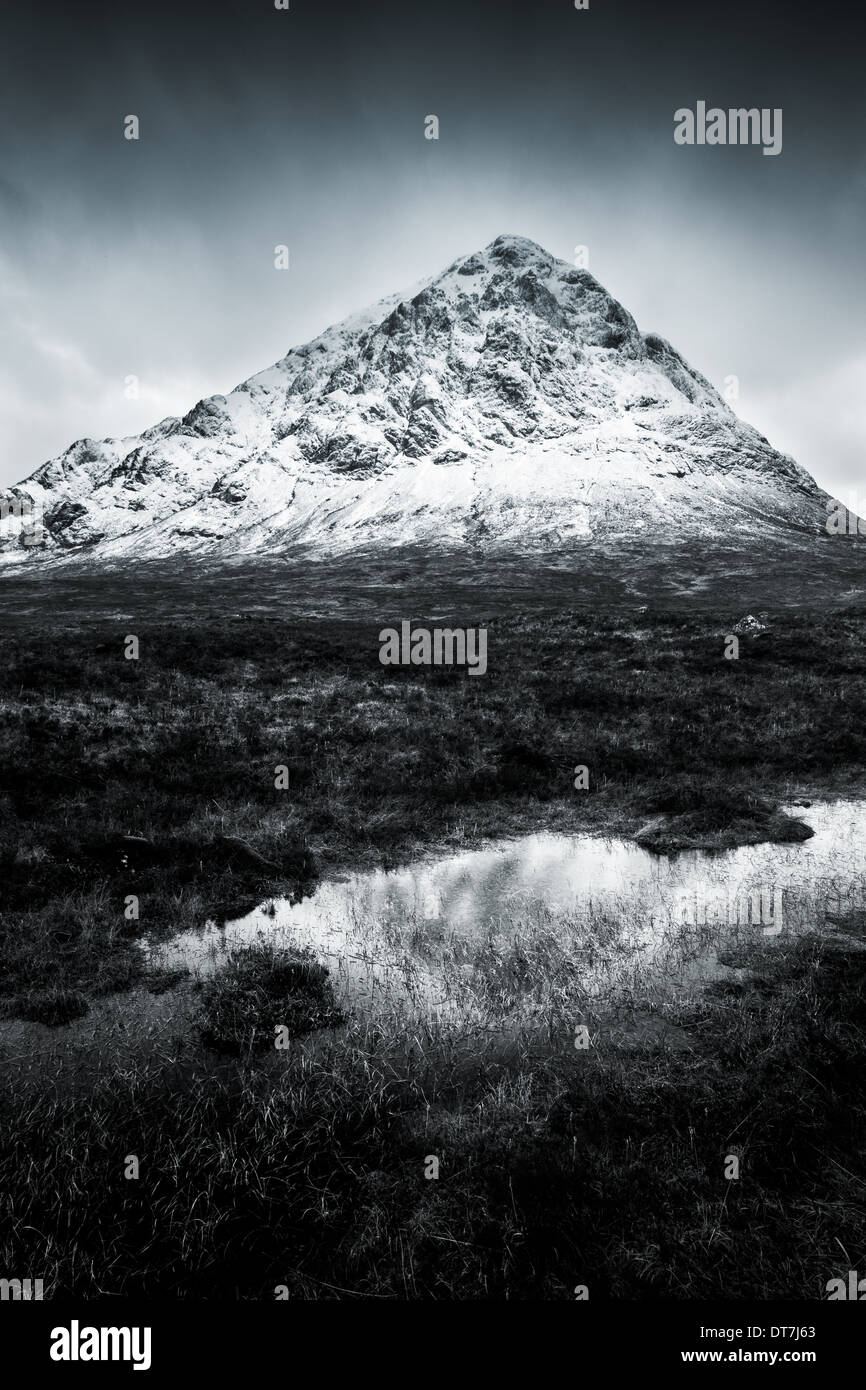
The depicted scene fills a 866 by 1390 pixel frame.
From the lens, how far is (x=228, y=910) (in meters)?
9.79

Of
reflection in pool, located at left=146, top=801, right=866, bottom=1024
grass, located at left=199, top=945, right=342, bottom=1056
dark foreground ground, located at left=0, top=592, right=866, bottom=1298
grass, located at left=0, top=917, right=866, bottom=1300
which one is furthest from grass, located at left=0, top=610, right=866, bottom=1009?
grass, located at left=0, top=917, right=866, bottom=1300

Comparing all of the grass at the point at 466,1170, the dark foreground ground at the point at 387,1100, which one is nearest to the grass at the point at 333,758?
the dark foreground ground at the point at 387,1100

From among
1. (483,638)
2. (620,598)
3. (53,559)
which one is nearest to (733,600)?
(620,598)

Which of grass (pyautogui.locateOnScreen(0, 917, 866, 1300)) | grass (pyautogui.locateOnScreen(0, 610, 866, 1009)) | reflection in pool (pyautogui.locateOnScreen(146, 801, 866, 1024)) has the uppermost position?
grass (pyautogui.locateOnScreen(0, 610, 866, 1009))

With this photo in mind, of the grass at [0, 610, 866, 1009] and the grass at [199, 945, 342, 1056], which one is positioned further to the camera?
the grass at [0, 610, 866, 1009]

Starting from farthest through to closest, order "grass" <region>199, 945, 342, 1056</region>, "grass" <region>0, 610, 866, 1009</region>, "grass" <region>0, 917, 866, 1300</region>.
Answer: "grass" <region>0, 610, 866, 1009</region> < "grass" <region>199, 945, 342, 1056</region> < "grass" <region>0, 917, 866, 1300</region>

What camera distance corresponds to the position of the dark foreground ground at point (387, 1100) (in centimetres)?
412

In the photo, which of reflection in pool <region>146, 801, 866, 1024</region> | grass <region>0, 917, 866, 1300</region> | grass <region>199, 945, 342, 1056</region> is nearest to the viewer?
grass <region>0, 917, 866, 1300</region>

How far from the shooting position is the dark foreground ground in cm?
412

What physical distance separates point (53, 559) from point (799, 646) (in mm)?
195086

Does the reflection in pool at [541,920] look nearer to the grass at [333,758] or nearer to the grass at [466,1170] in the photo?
the grass at [333,758]

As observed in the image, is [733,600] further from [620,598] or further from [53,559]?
[53,559]

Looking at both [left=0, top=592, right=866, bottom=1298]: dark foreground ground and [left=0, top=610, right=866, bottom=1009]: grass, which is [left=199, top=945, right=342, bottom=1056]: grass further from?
[left=0, top=610, right=866, bottom=1009]: grass

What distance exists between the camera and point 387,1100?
5598mm
